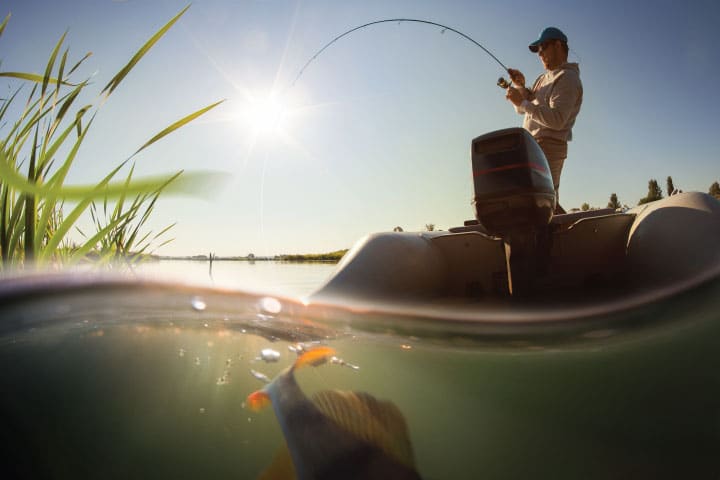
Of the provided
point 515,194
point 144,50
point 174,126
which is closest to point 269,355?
point 174,126

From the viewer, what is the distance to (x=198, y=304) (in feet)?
3.79

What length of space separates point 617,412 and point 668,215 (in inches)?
63.7

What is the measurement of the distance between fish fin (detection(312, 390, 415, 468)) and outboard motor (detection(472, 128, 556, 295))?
4.24 feet

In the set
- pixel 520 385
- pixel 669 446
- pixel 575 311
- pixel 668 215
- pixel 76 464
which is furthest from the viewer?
pixel 668 215

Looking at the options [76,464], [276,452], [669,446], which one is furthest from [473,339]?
[76,464]

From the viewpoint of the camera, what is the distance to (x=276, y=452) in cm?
79

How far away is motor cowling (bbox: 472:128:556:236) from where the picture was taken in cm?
189

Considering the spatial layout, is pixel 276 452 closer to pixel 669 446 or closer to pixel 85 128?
pixel 669 446

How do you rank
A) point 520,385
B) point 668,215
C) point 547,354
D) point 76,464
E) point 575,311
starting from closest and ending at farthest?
point 76,464, point 520,385, point 547,354, point 575,311, point 668,215

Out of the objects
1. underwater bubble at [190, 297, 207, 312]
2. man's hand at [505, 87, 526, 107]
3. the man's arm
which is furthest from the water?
man's hand at [505, 87, 526, 107]

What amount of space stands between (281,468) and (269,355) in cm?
35

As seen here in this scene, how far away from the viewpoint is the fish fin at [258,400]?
0.89 metres

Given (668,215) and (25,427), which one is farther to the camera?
(668,215)

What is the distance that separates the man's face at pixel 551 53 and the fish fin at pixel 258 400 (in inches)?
138
